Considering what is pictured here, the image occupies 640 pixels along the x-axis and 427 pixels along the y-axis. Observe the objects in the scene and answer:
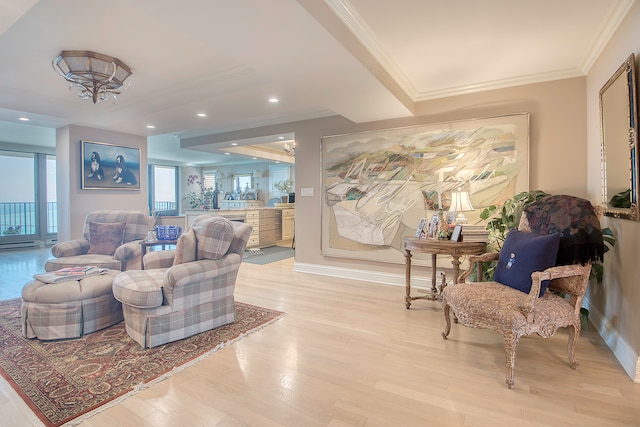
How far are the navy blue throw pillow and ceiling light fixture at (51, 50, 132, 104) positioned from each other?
3723 millimetres

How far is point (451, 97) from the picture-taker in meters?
3.71

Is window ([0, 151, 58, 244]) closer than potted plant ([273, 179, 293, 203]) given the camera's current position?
Yes

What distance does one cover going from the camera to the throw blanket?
2.09 meters

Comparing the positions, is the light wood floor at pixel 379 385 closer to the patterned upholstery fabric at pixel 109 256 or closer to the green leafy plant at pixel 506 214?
the green leafy plant at pixel 506 214

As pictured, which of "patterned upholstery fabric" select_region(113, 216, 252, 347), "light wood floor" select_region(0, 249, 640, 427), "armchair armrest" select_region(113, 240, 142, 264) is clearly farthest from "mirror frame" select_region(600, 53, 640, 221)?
"armchair armrest" select_region(113, 240, 142, 264)

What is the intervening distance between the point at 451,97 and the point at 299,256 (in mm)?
3057

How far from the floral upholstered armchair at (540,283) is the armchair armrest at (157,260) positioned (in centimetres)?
267

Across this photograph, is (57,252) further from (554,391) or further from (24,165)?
(24,165)

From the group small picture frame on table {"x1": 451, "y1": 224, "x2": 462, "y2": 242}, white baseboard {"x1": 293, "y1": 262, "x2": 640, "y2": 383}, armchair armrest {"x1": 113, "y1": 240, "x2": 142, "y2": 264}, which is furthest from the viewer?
armchair armrest {"x1": 113, "y1": 240, "x2": 142, "y2": 264}

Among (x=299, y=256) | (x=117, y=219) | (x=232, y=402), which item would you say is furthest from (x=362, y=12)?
(x=117, y=219)

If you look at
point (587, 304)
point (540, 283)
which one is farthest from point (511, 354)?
point (587, 304)

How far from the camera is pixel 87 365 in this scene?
207cm

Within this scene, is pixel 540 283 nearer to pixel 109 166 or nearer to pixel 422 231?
pixel 422 231

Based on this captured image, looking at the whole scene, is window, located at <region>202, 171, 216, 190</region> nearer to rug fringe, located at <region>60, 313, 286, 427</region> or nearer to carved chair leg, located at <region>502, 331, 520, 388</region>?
rug fringe, located at <region>60, 313, 286, 427</region>
